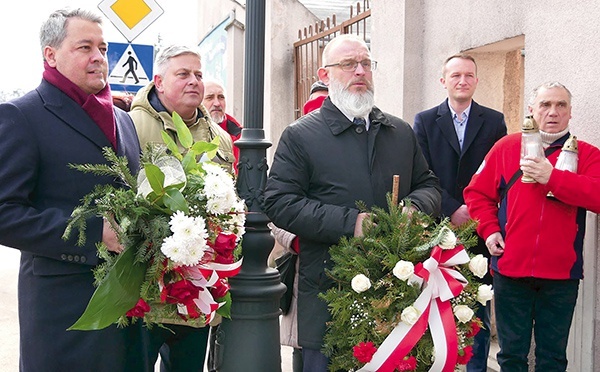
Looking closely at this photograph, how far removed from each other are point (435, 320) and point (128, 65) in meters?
6.95

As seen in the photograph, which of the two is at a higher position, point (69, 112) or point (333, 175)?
point (69, 112)

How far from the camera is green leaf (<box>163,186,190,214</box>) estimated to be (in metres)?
2.89

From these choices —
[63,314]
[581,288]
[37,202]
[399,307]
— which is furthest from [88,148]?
[581,288]

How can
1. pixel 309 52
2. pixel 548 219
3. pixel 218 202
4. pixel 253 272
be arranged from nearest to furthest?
1. pixel 218 202
2. pixel 253 272
3. pixel 548 219
4. pixel 309 52

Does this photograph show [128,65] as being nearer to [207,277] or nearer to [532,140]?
[532,140]

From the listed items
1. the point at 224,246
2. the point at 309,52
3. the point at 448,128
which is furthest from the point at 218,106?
the point at 309,52

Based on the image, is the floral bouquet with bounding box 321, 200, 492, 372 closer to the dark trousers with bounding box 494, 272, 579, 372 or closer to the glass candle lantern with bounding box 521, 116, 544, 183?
the glass candle lantern with bounding box 521, 116, 544, 183

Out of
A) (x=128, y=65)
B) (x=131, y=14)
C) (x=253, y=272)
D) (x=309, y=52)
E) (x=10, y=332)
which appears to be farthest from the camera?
(x=309, y=52)

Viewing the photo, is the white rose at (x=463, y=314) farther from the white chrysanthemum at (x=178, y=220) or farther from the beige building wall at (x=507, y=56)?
the beige building wall at (x=507, y=56)

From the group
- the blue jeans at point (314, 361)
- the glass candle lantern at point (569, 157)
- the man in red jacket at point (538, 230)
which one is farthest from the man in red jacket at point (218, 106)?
the blue jeans at point (314, 361)

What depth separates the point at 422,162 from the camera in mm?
4090

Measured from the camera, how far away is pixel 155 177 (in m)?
2.87

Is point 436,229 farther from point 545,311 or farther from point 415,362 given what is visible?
point 545,311

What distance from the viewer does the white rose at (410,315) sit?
10.4 feet
